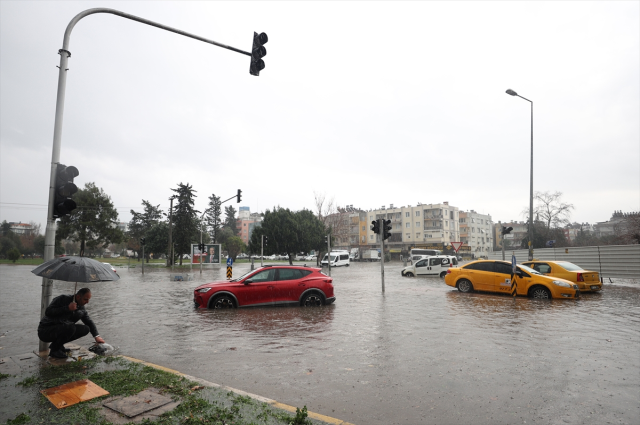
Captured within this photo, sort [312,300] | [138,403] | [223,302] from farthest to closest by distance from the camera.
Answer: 1. [312,300]
2. [223,302]
3. [138,403]

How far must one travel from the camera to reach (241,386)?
514 cm

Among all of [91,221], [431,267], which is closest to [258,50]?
[431,267]

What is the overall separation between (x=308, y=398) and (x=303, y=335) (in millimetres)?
3635

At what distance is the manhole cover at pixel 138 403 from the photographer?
4014 mm

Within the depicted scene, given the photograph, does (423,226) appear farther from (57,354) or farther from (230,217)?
(57,354)

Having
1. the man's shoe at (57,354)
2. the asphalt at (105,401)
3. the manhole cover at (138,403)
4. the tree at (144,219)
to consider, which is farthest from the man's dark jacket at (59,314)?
the tree at (144,219)

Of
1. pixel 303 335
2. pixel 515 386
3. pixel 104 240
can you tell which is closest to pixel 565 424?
pixel 515 386

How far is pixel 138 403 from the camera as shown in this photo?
13.8 ft

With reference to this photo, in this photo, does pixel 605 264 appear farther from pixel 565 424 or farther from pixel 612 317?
pixel 565 424

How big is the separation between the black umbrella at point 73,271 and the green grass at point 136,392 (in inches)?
49.7

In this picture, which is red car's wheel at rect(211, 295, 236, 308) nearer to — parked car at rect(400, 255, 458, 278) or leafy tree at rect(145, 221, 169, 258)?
parked car at rect(400, 255, 458, 278)

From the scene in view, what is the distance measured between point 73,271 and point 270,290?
696 cm

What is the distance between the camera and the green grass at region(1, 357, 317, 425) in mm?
3814

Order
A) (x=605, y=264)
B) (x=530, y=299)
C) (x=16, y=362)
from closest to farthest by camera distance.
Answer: (x=16, y=362), (x=530, y=299), (x=605, y=264)
